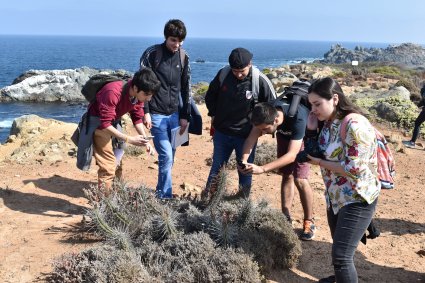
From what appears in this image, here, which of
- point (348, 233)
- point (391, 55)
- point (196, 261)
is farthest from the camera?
point (391, 55)

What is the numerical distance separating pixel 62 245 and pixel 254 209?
1898mm

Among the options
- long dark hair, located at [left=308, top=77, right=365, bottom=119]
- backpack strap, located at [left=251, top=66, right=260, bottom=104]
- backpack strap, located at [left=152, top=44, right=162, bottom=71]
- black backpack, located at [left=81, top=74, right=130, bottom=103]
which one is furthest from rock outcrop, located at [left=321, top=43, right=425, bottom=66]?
long dark hair, located at [left=308, top=77, right=365, bottom=119]

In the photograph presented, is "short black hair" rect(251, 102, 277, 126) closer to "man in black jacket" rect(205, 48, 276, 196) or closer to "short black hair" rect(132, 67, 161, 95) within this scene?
"man in black jacket" rect(205, 48, 276, 196)

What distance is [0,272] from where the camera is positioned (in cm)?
413

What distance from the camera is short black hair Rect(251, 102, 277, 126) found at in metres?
4.02

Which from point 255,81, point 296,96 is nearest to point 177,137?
point 255,81

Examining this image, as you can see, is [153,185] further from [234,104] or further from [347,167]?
[347,167]

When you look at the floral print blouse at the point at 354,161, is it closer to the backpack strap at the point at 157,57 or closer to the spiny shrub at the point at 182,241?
the spiny shrub at the point at 182,241

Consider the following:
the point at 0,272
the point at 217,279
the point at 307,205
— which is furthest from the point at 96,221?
the point at 307,205

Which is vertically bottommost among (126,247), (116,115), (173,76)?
(126,247)

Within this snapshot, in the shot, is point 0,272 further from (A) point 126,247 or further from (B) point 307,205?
(B) point 307,205

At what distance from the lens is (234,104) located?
4.83 meters

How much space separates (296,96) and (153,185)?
3304 mm

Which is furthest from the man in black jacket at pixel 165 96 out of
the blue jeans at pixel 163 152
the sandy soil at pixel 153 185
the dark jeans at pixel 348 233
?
the dark jeans at pixel 348 233
